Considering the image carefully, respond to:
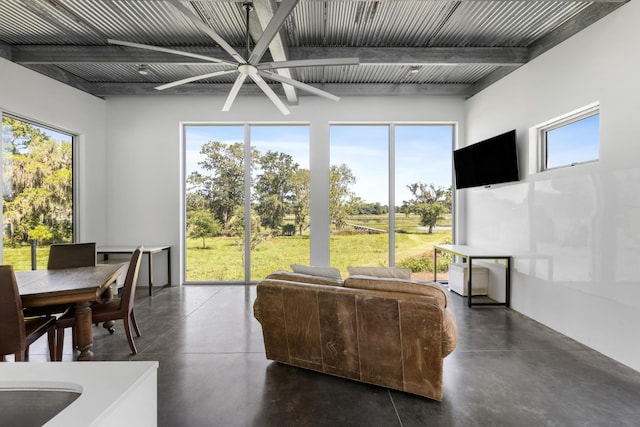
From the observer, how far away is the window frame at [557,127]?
313 centimetres

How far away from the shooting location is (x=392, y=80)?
16.4ft

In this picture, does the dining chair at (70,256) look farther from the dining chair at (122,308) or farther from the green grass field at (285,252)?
the green grass field at (285,252)

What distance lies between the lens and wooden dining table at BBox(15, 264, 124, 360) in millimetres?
2242

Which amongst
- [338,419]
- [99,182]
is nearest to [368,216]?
[338,419]

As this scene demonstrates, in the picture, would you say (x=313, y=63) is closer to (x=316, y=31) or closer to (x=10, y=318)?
(x=316, y=31)

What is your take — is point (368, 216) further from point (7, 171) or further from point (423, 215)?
point (7, 171)

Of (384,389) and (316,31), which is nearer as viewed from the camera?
(384,389)

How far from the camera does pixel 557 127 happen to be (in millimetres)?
3615

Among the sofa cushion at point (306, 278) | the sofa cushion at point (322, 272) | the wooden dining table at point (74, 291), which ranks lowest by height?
the wooden dining table at point (74, 291)

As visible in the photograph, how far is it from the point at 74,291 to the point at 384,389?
2.45 meters

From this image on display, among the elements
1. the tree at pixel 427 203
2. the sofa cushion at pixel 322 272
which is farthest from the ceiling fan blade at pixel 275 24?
the tree at pixel 427 203

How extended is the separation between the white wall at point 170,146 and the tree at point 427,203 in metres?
1.25

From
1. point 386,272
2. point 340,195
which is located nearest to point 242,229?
point 340,195

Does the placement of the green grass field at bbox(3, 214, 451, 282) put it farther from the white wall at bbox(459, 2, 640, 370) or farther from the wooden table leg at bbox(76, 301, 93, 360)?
the wooden table leg at bbox(76, 301, 93, 360)
